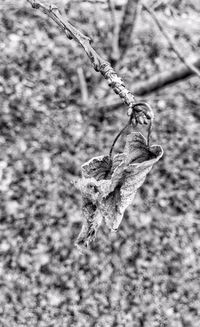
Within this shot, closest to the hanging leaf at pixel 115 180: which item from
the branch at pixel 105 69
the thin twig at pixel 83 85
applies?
the branch at pixel 105 69

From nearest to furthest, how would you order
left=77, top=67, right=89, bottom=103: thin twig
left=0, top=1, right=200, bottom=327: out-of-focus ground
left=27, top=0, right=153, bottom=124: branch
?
left=27, top=0, right=153, bottom=124: branch
left=0, top=1, right=200, bottom=327: out-of-focus ground
left=77, top=67, right=89, bottom=103: thin twig

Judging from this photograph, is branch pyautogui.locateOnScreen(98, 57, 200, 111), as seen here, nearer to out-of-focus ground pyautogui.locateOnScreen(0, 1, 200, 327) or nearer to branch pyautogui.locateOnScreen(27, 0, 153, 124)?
out-of-focus ground pyautogui.locateOnScreen(0, 1, 200, 327)

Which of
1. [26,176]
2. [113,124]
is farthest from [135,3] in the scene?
[26,176]

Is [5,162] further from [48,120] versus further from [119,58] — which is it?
[119,58]

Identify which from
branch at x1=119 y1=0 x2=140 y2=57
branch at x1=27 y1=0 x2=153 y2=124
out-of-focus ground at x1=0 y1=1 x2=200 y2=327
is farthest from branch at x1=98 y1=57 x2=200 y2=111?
branch at x1=27 y1=0 x2=153 y2=124

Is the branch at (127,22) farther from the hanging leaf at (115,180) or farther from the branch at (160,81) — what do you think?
the hanging leaf at (115,180)

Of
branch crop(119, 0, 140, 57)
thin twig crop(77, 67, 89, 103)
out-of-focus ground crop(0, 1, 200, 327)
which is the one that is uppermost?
branch crop(119, 0, 140, 57)

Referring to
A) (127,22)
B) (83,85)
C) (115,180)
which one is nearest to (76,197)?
(83,85)
